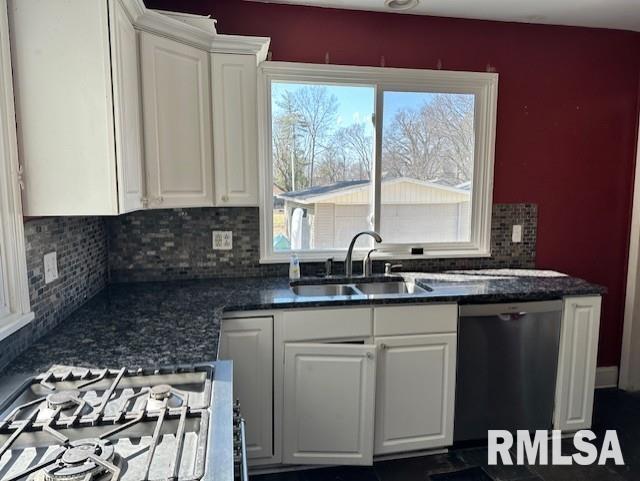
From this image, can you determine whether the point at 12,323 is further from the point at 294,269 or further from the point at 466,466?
the point at 466,466

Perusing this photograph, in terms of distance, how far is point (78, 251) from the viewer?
6.47 ft

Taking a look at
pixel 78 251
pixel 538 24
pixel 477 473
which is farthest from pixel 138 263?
pixel 538 24

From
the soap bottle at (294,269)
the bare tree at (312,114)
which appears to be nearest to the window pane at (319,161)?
the bare tree at (312,114)

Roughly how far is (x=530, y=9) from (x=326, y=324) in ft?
7.17

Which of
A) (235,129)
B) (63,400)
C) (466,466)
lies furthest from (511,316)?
(63,400)

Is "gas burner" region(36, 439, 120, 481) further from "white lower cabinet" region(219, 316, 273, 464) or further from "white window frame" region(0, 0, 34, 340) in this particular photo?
"white lower cabinet" region(219, 316, 273, 464)

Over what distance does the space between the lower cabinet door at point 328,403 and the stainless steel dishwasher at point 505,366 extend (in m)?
0.53

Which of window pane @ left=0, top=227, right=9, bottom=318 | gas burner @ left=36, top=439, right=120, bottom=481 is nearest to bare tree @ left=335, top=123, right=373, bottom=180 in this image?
window pane @ left=0, top=227, right=9, bottom=318

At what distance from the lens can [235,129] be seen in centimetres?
228

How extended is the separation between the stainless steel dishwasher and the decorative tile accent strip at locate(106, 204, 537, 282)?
2.79 feet

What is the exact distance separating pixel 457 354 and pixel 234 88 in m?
1.80

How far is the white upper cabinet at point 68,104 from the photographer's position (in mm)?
1423

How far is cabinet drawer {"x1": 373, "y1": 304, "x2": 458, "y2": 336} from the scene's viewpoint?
218 cm

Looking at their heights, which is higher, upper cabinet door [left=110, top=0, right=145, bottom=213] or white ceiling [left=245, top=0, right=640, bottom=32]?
white ceiling [left=245, top=0, right=640, bottom=32]
